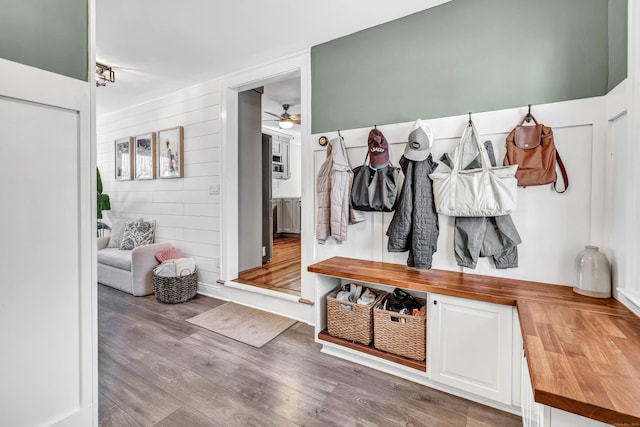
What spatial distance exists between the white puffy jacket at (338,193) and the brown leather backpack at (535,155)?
1098 mm

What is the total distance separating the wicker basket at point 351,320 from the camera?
2047mm

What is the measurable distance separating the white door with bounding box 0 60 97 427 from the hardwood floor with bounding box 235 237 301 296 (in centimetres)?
181

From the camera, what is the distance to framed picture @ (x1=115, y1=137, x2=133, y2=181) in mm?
4258

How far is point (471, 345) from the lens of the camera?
164 centimetres

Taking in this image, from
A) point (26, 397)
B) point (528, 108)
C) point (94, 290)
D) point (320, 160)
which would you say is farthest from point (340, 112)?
point (26, 397)

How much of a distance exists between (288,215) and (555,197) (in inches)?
219

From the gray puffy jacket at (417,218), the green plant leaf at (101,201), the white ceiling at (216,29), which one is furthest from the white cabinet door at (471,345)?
the green plant leaf at (101,201)

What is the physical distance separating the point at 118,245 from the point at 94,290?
3.13 m

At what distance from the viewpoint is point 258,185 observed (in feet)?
13.0

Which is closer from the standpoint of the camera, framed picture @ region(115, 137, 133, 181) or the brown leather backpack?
the brown leather backpack

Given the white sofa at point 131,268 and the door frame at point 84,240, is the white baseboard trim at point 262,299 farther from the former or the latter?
the door frame at point 84,240

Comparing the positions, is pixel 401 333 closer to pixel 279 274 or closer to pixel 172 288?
pixel 279 274

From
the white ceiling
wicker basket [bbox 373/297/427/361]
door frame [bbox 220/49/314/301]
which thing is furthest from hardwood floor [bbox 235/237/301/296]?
the white ceiling

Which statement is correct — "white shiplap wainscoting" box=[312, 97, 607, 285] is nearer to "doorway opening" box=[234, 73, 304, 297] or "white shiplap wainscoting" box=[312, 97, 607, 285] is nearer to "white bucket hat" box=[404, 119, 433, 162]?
"white bucket hat" box=[404, 119, 433, 162]
